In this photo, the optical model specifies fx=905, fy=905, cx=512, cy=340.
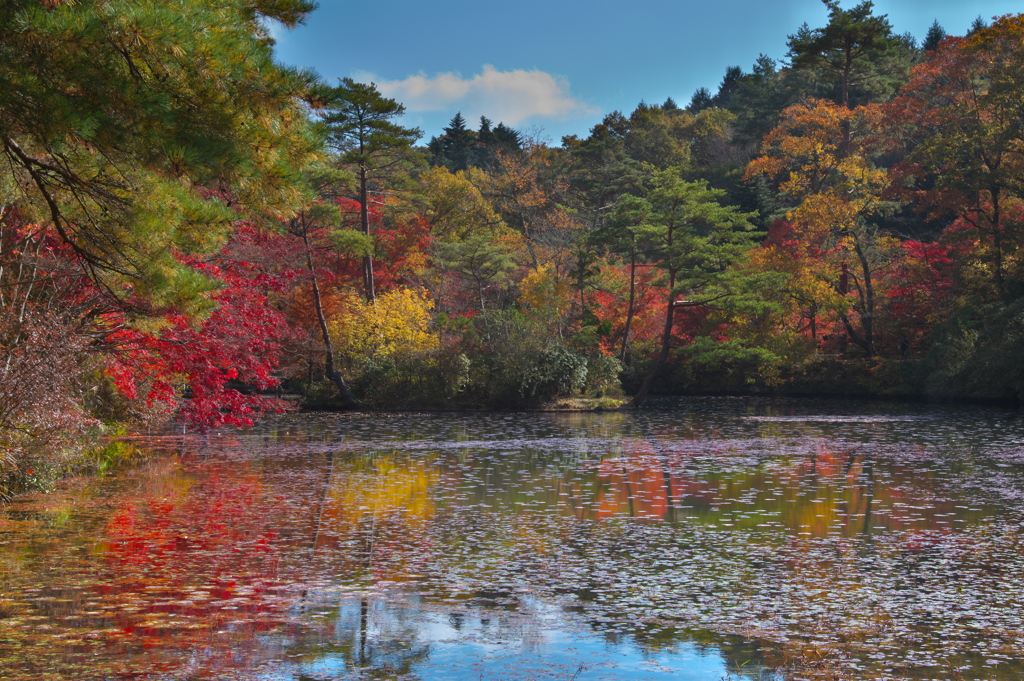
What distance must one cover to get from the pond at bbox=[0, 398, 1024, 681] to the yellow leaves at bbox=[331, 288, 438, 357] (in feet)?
42.5

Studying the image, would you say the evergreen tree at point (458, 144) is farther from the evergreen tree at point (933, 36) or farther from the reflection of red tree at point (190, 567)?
the reflection of red tree at point (190, 567)

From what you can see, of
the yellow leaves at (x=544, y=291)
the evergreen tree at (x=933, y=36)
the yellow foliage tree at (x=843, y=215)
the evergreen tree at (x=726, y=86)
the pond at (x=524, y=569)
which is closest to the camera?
the pond at (x=524, y=569)

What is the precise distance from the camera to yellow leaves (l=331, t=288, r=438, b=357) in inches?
1115

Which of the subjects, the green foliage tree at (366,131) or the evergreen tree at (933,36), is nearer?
the green foliage tree at (366,131)

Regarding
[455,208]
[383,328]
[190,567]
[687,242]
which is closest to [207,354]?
[190,567]

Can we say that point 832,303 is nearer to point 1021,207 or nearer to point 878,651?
point 1021,207

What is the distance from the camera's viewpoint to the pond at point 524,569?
5.27 meters

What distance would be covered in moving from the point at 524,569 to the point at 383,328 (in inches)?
838

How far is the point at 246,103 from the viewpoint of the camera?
610 cm

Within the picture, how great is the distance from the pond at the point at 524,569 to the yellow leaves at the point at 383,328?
13.0 metres

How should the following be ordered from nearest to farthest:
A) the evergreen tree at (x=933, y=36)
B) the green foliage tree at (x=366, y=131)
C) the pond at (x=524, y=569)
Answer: the pond at (x=524, y=569) → the green foliage tree at (x=366, y=131) → the evergreen tree at (x=933, y=36)

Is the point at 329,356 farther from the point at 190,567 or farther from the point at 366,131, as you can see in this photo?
the point at 190,567

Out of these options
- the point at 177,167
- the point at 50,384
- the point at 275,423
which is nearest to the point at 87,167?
the point at 177,167

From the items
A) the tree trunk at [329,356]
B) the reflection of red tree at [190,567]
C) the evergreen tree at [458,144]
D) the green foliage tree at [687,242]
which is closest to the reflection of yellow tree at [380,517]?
the reflection of red tree at [190,567]
